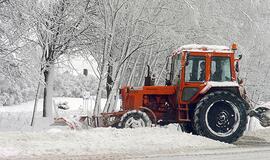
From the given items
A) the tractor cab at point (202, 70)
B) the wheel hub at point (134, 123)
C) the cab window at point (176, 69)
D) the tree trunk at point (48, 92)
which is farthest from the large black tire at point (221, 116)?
the tree trunk at point (48, 92)

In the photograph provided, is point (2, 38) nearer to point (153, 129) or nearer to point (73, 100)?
point (153, 129)

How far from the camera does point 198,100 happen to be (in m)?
12.6

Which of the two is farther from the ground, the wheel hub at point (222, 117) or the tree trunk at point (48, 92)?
the tree trunk at point (48, 92)

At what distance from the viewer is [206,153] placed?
9898 mm

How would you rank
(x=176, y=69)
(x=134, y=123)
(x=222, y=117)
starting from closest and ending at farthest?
(x=222, y=117) → (x=134, y=123) → (x=176, y=69)

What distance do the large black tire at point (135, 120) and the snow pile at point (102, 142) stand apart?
2.47 feet

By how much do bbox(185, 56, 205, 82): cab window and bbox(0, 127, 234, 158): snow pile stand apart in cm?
172

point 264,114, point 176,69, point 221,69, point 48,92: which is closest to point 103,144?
point 176,69

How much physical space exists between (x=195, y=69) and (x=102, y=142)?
3.73 m

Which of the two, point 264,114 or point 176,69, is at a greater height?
point 176,69

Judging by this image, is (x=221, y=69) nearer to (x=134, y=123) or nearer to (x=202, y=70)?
(x=202, y=70)

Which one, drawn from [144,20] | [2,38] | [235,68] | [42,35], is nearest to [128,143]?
[235,68]

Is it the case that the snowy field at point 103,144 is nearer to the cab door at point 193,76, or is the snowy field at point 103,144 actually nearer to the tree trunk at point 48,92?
the cab door at point 193,76

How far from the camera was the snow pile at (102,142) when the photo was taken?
9.16 metres
